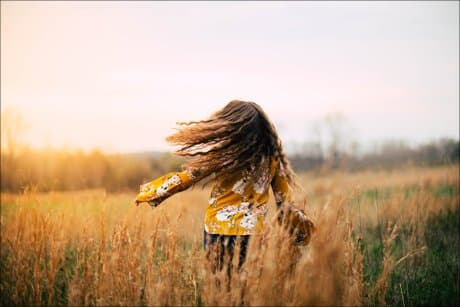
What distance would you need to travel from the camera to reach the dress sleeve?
8.77 ft

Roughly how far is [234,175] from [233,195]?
164mm

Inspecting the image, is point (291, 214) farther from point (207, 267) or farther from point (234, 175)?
point (207, 267)

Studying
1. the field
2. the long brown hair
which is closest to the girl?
the long brown hair

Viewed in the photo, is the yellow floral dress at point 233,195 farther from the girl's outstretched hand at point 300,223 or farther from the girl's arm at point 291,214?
the girl's outstretched hand at point 300,223

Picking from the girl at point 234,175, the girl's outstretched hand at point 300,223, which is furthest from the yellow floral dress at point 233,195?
the girl's outstretched hand at point 300,223

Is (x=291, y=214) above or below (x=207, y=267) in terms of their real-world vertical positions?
above

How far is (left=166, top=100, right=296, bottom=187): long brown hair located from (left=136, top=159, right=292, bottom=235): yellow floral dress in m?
0.08

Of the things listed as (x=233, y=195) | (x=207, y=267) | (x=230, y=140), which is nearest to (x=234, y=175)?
(x=233, y=195)

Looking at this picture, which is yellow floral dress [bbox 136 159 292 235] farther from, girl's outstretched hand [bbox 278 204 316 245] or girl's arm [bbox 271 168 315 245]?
girl's outstretched hand [bbox 278 204 316 245]

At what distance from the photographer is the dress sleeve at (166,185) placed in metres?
2.67

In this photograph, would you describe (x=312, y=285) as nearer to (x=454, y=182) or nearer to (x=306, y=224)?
(x=306, y=224)

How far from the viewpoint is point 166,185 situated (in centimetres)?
268

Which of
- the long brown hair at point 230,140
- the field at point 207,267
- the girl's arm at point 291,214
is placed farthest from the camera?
the long brown hair at point 230,140

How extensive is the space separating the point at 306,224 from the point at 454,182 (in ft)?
21.7
